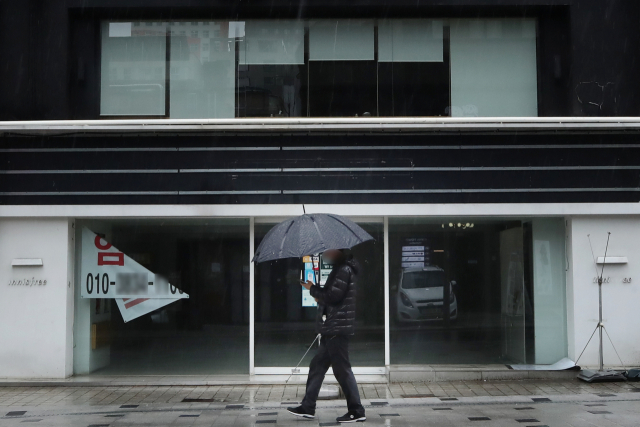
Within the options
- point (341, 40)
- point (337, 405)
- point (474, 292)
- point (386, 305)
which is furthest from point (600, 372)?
point (341, 40)

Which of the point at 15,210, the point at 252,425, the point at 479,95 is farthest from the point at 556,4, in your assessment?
the point at 15,210

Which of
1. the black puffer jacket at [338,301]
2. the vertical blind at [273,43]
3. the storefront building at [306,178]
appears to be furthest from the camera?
the vertical blind at [273,43]

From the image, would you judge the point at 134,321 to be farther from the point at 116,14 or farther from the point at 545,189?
the point at 545,189

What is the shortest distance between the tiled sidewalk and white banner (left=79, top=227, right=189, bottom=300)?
1.47 metres

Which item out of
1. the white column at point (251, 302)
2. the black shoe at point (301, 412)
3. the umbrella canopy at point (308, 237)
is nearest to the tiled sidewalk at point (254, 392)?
the white column at point (251, 302)

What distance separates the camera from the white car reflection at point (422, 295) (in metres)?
11.2

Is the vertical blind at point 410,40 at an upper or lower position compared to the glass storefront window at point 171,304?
upper

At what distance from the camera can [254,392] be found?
10.0 meters

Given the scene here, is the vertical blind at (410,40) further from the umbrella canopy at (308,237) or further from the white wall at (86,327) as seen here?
the white wall at (86,327)

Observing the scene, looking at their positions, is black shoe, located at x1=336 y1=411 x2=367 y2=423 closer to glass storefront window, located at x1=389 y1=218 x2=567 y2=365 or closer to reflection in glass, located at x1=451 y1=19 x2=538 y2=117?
glass storefront window, located at x1=389 y1=218 x2=567 y2=365

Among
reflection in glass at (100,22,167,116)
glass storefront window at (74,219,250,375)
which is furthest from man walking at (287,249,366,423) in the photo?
reflection in glass at (100,22,167,116)

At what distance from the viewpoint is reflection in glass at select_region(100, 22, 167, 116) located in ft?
37.7

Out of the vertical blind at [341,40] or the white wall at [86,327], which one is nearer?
the white wall at [86,327]

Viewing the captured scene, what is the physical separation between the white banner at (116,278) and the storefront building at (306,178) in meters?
0.03
